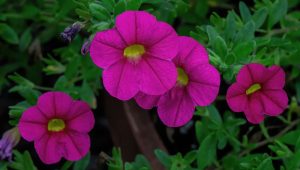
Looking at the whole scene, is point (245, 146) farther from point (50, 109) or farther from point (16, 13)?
point (16, 13)

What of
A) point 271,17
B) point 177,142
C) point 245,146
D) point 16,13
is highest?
point 271,17

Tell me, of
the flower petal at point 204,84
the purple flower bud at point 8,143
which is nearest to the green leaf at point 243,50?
the flower petal at point 204,84

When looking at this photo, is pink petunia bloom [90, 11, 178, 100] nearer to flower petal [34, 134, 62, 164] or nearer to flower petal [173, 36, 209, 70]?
flower petal [173, 36, 209, 70]

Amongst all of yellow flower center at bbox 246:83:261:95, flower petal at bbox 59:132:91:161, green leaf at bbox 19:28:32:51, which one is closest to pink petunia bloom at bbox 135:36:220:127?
yellow flower center at bbox 246:83:261:95

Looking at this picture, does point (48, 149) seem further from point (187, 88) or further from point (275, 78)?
point (275, 78)

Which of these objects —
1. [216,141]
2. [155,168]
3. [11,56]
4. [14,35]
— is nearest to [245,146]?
[216,141]

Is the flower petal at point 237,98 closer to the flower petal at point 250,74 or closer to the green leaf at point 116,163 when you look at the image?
the flower petal at point 250,74
